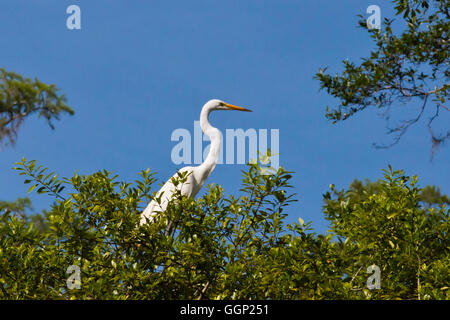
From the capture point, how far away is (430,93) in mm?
9703

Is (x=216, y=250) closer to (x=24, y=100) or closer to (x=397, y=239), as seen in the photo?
(x=397, y=239)

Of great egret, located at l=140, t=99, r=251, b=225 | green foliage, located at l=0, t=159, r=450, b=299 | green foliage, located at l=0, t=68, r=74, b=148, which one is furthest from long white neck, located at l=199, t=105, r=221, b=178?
green foliage, located at l=0, t=68, r=74, b=148

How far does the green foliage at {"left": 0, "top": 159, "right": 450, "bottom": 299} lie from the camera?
15.3 ft

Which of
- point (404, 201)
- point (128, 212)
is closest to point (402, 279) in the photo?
point (404, 201)

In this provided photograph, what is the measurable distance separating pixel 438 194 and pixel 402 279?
1362 cm

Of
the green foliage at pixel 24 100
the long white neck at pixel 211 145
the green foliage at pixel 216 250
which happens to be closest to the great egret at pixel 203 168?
the long white neck at pixel 211 145

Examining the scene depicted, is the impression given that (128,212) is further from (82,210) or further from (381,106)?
(381,106)

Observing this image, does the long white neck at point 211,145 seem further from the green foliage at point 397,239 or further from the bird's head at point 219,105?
the green foliage at point 397,239

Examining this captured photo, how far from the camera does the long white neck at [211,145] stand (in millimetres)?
8398

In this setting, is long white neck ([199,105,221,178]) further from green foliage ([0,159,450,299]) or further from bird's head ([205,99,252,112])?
green foliage ([0,159,450,299])

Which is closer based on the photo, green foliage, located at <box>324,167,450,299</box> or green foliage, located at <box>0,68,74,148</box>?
green foliage, located at <box>324,167,450,299</box>

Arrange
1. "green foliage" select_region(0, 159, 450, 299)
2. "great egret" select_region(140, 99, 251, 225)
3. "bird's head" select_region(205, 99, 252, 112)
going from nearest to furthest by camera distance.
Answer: "green foliage" select_region(0, 159, 450, 299), "great egret" select_region(140, 99, 251, 225), "bird's head" select_region(205, 99, 252, 112)

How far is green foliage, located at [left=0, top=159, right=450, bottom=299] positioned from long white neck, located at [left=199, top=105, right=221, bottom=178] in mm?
2802

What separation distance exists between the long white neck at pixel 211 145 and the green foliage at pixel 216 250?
280 centimetres
